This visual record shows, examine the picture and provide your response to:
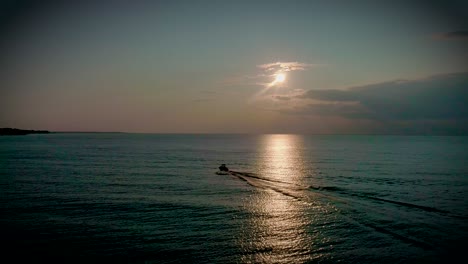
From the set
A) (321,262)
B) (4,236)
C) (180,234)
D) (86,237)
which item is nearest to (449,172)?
(321,262)

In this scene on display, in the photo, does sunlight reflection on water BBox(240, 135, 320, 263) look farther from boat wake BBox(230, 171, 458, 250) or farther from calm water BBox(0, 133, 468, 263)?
boat wake BBox(230, 171, 458, 250)

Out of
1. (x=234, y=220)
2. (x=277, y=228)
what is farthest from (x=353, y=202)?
(x=234, y=220)

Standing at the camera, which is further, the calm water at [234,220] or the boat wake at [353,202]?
the boat wake at [353,202]

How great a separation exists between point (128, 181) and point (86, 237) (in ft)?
92.3

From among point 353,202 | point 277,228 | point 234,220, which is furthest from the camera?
point 353,202

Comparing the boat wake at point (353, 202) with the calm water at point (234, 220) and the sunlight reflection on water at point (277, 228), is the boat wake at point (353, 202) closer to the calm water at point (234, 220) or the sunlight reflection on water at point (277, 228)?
the calm water at point (234, 220)

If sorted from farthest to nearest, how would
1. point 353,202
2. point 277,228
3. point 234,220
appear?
point 353,202, point 234,220, point 277,228

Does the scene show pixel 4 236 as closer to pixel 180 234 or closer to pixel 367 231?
pixel 180 234

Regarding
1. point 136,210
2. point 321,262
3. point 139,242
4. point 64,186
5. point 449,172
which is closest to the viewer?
point 321,262

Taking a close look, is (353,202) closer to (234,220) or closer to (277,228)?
(277,228)

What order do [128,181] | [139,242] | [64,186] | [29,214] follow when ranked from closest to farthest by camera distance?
[139,242]
[29,214]
[64,186]
[128,181]

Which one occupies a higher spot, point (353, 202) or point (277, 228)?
point (353, 202)

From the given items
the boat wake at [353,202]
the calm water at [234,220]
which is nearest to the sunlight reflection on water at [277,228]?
the calm water at [234,220]

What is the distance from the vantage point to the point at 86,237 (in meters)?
23.8
